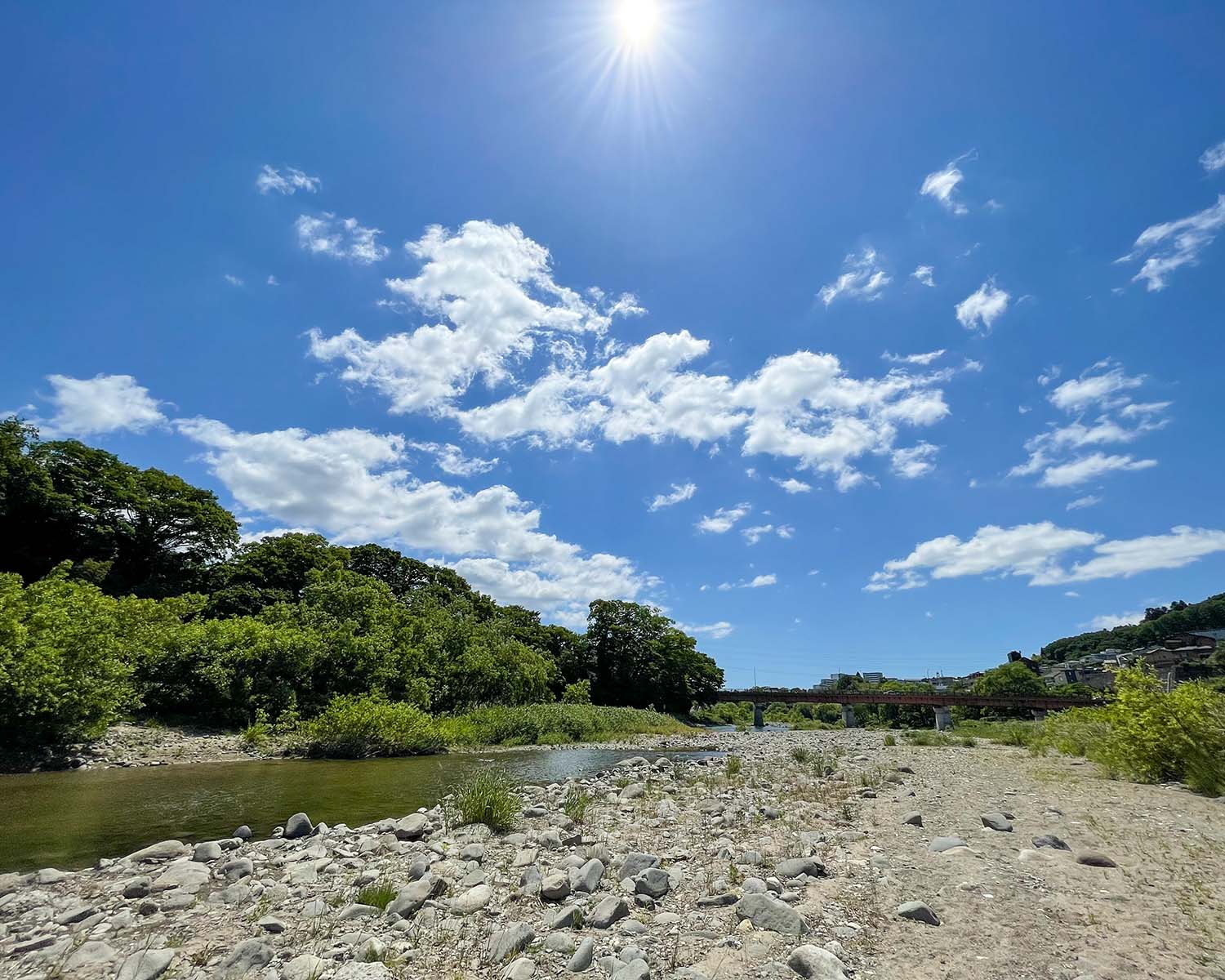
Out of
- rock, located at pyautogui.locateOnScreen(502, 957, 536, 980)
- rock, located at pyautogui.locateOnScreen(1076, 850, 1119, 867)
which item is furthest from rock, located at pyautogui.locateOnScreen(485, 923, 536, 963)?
rock, located at pyautogui.locateOnScreen(1076, 850, 1119, 867)

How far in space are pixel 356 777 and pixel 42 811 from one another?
792 centimetres

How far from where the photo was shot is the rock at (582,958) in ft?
16.2

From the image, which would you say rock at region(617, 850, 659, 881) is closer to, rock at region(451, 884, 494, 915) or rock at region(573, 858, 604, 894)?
rock at region(573, 858, 604, 894)

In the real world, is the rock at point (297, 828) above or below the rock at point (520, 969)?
above

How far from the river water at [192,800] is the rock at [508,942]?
7.60 metres

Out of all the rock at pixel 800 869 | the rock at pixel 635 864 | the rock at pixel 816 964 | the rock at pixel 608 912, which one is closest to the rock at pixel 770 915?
the rock at pixel 816 964

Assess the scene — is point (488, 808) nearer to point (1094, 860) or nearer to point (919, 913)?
point (919, 913)

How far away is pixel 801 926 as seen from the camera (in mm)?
5348

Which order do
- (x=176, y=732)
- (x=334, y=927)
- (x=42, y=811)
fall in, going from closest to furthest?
(x=334, y=927) → (x=42, y=811) → (x=176, y=732)

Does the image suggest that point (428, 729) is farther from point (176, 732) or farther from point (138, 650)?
point (138, 650)

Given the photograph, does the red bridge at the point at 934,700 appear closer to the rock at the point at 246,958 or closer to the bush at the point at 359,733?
the bush at the point at 359,733

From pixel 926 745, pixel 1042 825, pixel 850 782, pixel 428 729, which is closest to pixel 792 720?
pixel 926 745

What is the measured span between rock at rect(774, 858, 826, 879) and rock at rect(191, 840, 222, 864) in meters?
8.09

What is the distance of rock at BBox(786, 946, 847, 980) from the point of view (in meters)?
4.43
